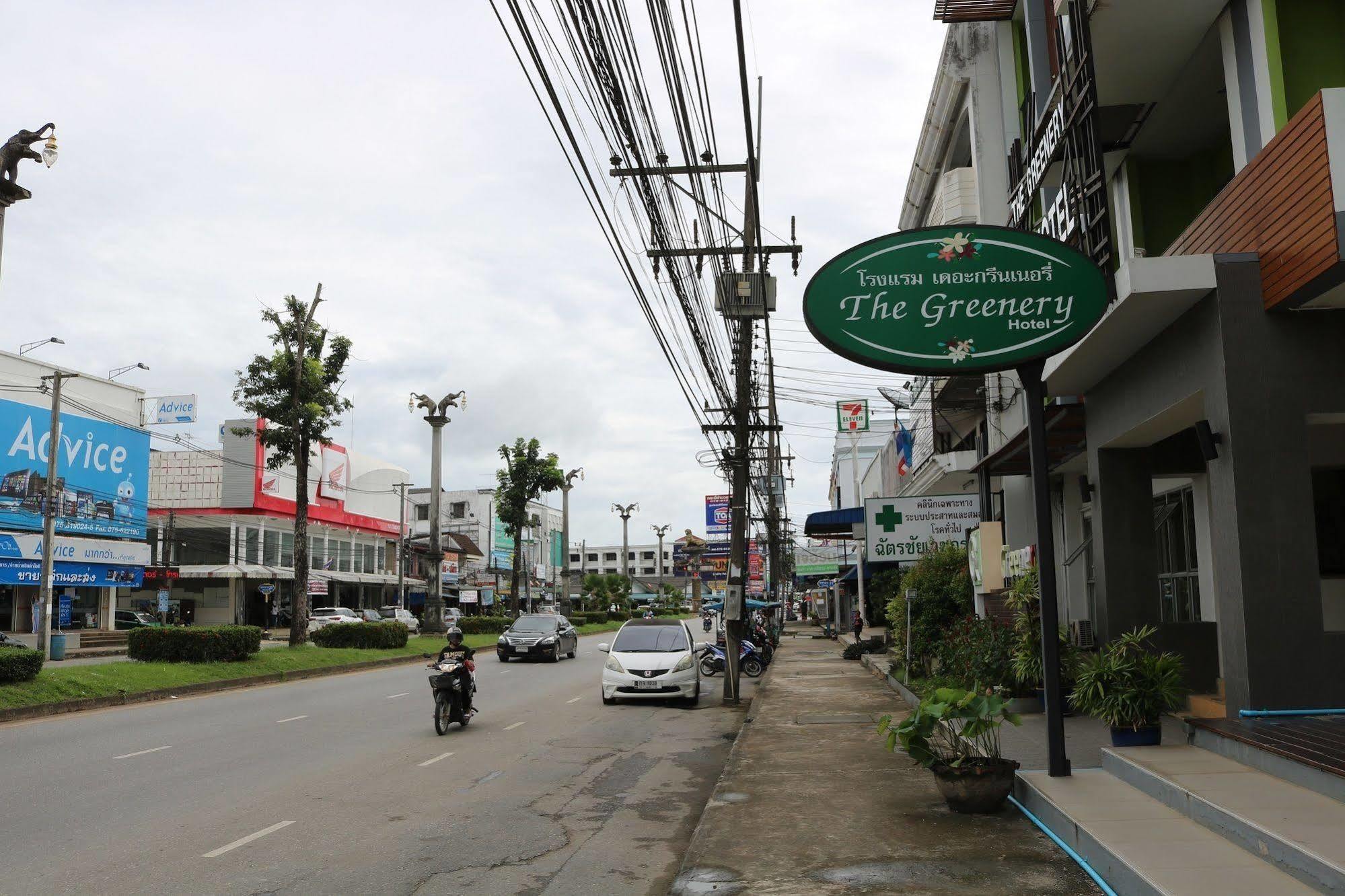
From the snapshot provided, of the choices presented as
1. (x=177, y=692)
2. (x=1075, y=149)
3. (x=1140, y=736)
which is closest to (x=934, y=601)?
(x=1075, y=149)

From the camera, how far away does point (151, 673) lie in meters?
22.0

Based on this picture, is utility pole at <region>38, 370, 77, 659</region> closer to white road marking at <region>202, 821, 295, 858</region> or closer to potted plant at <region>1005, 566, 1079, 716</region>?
white road marking at <region>202, 821, 295, 858</region>

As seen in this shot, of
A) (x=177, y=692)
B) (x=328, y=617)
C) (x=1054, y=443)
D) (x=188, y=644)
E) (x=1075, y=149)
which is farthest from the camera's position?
(x=328, y=617)

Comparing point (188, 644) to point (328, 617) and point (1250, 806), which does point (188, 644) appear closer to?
point (1250, 806)

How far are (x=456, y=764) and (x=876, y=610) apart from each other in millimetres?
34530

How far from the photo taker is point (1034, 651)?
13.0 metres

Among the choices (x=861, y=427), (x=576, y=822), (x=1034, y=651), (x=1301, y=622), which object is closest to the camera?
(x=1301, y=622)

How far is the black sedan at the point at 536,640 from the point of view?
30.6 meters

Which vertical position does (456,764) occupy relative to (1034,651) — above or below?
below

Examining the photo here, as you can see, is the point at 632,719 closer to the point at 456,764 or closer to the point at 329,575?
the point at 456,764

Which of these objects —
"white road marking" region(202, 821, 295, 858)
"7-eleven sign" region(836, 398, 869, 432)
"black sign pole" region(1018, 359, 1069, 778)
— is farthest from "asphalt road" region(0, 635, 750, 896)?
"7-eleven sign" region(836, 398, 869, 432)

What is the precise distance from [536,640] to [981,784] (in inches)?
944

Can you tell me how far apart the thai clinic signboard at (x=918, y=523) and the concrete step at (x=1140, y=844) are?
31.2 feet

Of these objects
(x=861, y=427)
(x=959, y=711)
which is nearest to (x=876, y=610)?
(x=861, y=427)
